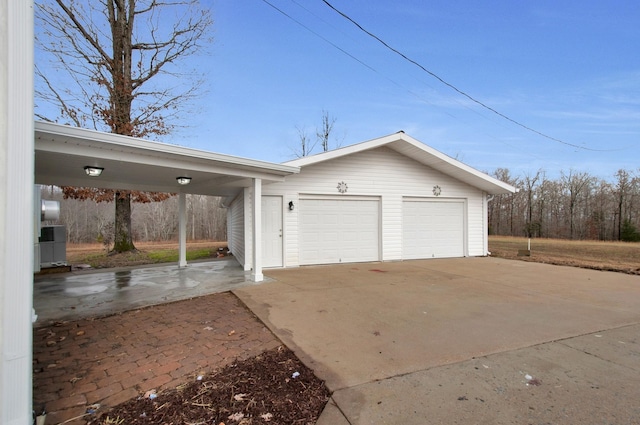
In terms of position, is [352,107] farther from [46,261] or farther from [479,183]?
[46,261]

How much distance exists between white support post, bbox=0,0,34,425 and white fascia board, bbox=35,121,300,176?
6.41 ft

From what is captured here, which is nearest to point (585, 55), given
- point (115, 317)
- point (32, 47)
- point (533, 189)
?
point (32, 47)

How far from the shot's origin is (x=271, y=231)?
8602 millimetres

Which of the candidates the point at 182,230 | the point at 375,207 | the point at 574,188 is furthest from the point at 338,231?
the point at 574,188

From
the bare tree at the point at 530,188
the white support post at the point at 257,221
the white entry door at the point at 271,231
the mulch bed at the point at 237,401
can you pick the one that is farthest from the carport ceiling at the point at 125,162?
the bare tree at the point at 530,188

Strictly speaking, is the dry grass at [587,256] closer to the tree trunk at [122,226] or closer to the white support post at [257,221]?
the white support post at [257,221]

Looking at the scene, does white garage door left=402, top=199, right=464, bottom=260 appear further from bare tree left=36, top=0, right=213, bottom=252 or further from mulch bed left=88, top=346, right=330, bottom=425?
bare tree left=36, top=0, right=213, bottom=252

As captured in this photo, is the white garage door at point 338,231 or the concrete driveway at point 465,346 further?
the white garage door at point 338,231

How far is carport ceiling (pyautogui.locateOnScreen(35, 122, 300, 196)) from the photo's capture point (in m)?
3.96

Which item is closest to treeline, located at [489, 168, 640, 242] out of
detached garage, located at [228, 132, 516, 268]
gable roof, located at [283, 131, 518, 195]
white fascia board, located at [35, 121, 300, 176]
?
gable roof, located at [283, 131, 518, 195]

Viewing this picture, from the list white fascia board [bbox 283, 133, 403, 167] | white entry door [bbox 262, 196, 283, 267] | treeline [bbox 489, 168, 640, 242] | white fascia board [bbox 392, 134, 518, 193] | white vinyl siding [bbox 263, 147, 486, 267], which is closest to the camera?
white fascia board [bbox 283, 133, 403, 167]

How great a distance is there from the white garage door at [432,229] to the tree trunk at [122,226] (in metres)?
11.4

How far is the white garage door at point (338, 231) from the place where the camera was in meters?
9.12

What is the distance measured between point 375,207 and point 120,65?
12.4m
